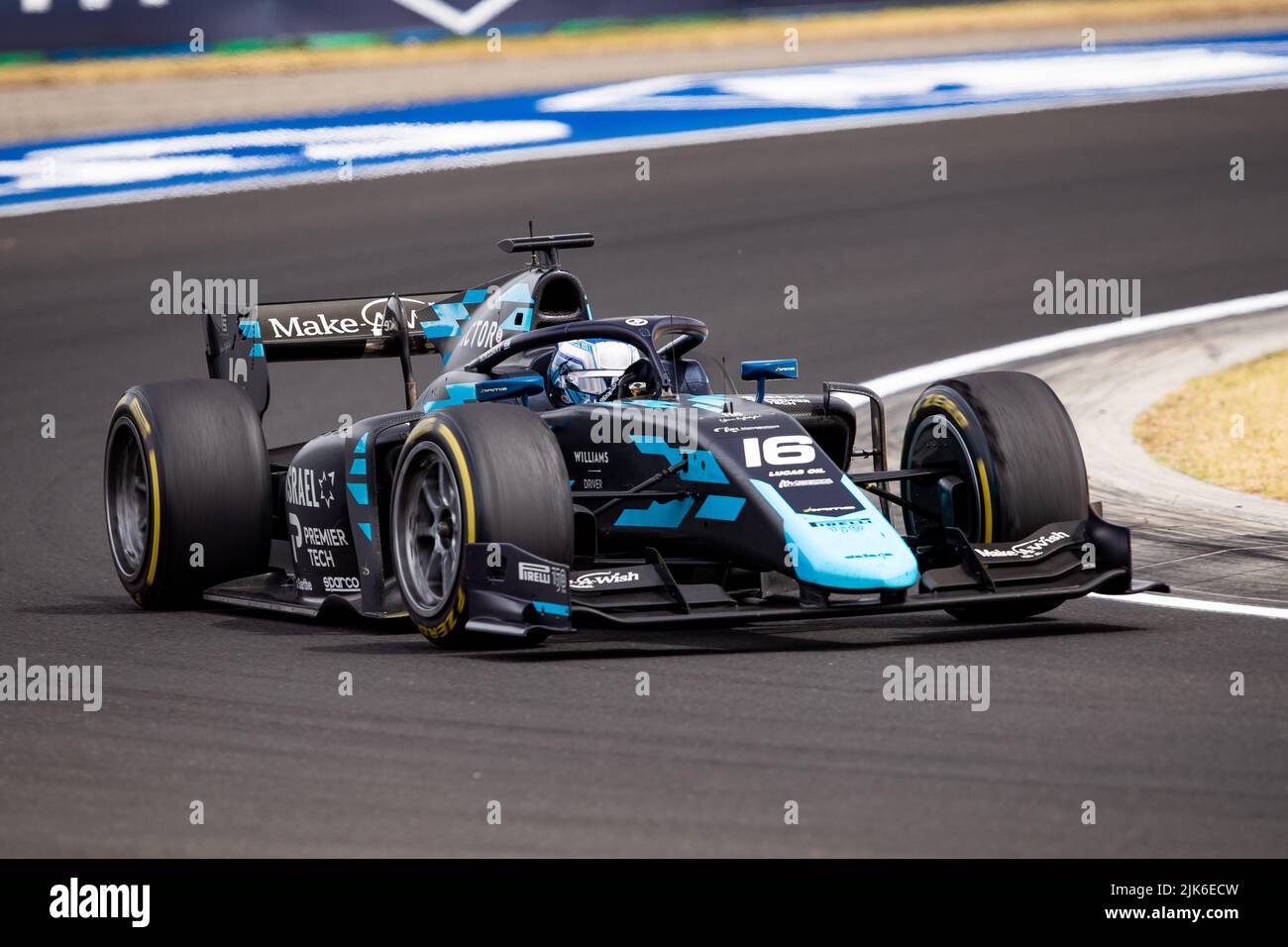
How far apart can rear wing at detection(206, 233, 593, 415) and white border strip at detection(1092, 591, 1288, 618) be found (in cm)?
290

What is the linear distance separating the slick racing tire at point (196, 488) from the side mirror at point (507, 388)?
1233 millimetres

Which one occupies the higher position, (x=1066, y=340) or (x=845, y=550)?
(x=1066, y=340)

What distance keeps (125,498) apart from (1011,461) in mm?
4466

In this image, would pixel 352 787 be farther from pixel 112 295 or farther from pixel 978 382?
pixel 112 295

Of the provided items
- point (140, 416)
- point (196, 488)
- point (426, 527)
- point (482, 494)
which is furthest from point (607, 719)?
point (140, 416)

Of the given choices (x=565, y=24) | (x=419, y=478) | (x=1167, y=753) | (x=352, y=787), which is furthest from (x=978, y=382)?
(x=565, y=24)

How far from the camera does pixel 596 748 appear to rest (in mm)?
6996

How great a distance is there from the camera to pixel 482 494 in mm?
8492

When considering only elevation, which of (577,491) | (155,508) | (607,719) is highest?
(577,491)

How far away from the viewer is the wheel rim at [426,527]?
8.94 m

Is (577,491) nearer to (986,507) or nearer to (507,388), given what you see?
(507,388)

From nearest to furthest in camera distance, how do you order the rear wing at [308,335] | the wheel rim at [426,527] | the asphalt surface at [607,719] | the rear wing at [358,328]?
the asphalt surface at [607,719], the wheel rim at [426,527], the rear wing at [358,328], the rear wing at [308,335]

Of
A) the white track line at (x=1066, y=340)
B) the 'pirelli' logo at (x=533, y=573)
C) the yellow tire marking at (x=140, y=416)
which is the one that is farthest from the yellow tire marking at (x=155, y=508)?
the white track line at (x=1066, y=340)

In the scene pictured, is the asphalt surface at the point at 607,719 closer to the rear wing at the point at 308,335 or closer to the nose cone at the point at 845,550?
the nose cone at the point at 845,550
